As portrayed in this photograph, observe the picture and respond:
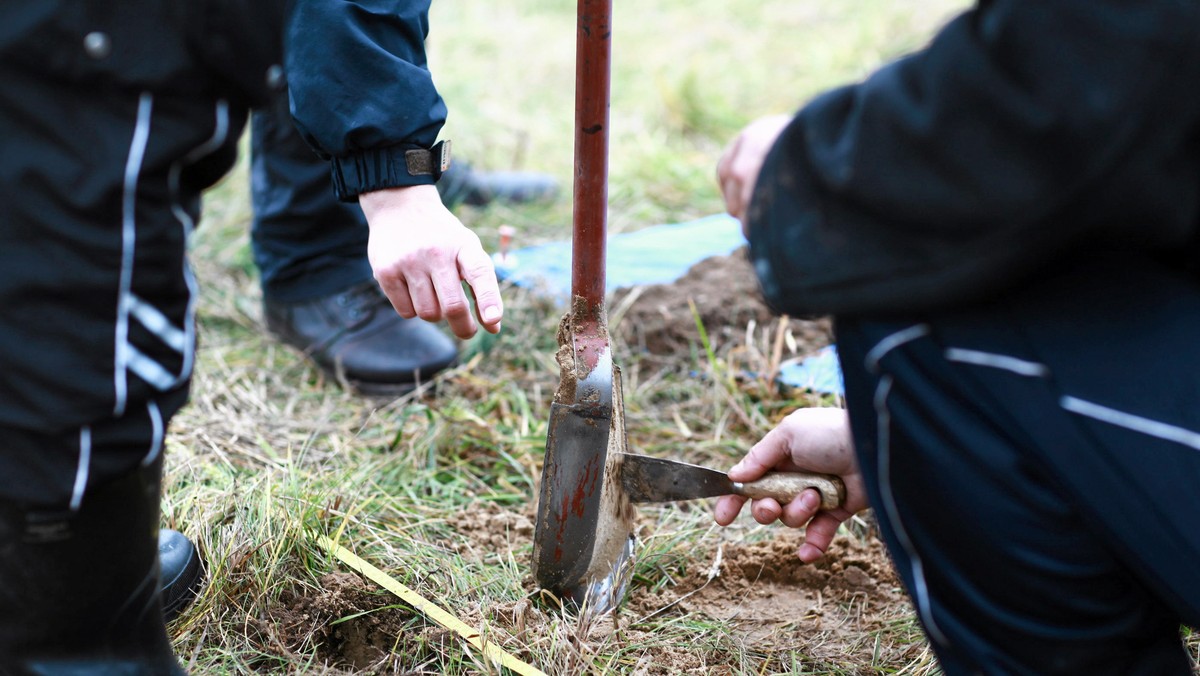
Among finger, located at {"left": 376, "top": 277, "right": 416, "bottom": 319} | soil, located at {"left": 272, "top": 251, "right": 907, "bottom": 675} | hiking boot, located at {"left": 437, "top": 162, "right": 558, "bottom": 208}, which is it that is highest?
finger, located at {"left": 376, "top": 277, "right": 416, "bottom": 319}

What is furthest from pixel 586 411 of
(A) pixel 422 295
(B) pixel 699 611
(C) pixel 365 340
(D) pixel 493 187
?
(D) pixel 493 187

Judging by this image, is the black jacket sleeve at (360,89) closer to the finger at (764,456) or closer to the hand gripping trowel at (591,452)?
the hand gripping trowel at (591,452)

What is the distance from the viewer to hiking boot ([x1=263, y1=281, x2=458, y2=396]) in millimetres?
2508

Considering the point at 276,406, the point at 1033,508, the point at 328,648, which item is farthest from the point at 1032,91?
the point at 276,406

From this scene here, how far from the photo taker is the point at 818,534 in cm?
158

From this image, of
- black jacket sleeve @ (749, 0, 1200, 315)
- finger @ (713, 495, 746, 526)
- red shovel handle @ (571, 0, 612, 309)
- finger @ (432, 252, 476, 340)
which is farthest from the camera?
finger @ (713, 495, 746, 526)

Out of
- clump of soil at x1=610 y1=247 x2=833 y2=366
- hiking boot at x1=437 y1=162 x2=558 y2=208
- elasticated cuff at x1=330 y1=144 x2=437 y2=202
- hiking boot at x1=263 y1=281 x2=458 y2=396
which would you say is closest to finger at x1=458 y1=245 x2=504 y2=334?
elasticated cuff at x1=330 y1=144 x2=437 y2=202

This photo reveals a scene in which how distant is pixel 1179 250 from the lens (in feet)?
3.59

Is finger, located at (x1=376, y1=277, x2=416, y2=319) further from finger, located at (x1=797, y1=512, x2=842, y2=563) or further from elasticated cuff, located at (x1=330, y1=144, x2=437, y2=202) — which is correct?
finger, located at (x1=797, y1=512, x2=842, y2=563)

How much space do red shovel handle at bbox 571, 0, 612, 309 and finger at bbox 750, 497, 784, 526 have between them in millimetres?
382

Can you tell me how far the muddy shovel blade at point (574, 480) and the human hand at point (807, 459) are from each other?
20 cm

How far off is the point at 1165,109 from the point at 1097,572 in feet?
1.56

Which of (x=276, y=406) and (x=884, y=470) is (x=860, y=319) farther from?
(x=276, y=406)

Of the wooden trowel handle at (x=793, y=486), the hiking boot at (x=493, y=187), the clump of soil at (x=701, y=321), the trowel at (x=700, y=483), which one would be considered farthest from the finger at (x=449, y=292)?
the hiking boot at (x=493, y=187)
